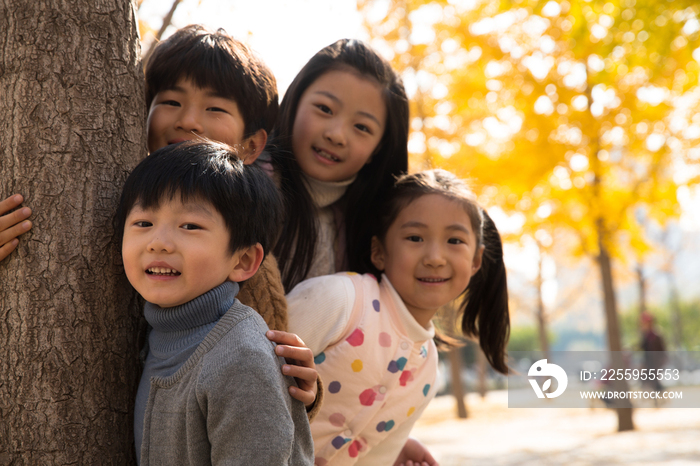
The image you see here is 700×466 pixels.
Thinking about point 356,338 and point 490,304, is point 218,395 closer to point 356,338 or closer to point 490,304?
point 356,338

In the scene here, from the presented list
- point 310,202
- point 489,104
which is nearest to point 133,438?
point 310,202

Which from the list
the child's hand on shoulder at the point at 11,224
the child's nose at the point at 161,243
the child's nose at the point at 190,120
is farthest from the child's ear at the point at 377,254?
the child's hand on shoulder at the point at 11,224

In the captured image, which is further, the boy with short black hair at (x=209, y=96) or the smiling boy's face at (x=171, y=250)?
the boy with short black hair at (x=209, y=96)

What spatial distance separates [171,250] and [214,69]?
839 mm

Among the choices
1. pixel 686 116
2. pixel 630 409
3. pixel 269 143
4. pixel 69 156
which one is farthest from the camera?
pixel 630 409

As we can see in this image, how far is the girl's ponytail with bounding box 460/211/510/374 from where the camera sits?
285cm

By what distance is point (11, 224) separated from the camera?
1455 mm

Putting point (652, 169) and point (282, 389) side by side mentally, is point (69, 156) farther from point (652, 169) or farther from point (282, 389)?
point (652, 169)

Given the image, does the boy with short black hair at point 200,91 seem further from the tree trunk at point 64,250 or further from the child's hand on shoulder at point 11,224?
the child's hand on shoulder at point 11,224

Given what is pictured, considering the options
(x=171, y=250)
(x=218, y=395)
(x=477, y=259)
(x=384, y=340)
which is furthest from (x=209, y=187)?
(x=477, y=259)

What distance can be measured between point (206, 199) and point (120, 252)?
33cm

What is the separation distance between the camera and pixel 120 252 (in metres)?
1.56

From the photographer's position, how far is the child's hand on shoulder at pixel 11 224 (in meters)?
1.45

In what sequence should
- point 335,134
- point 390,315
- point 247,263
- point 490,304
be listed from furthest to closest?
1. point 490,304
2. point 335,134
3. point 390,315
4. point 247,263
